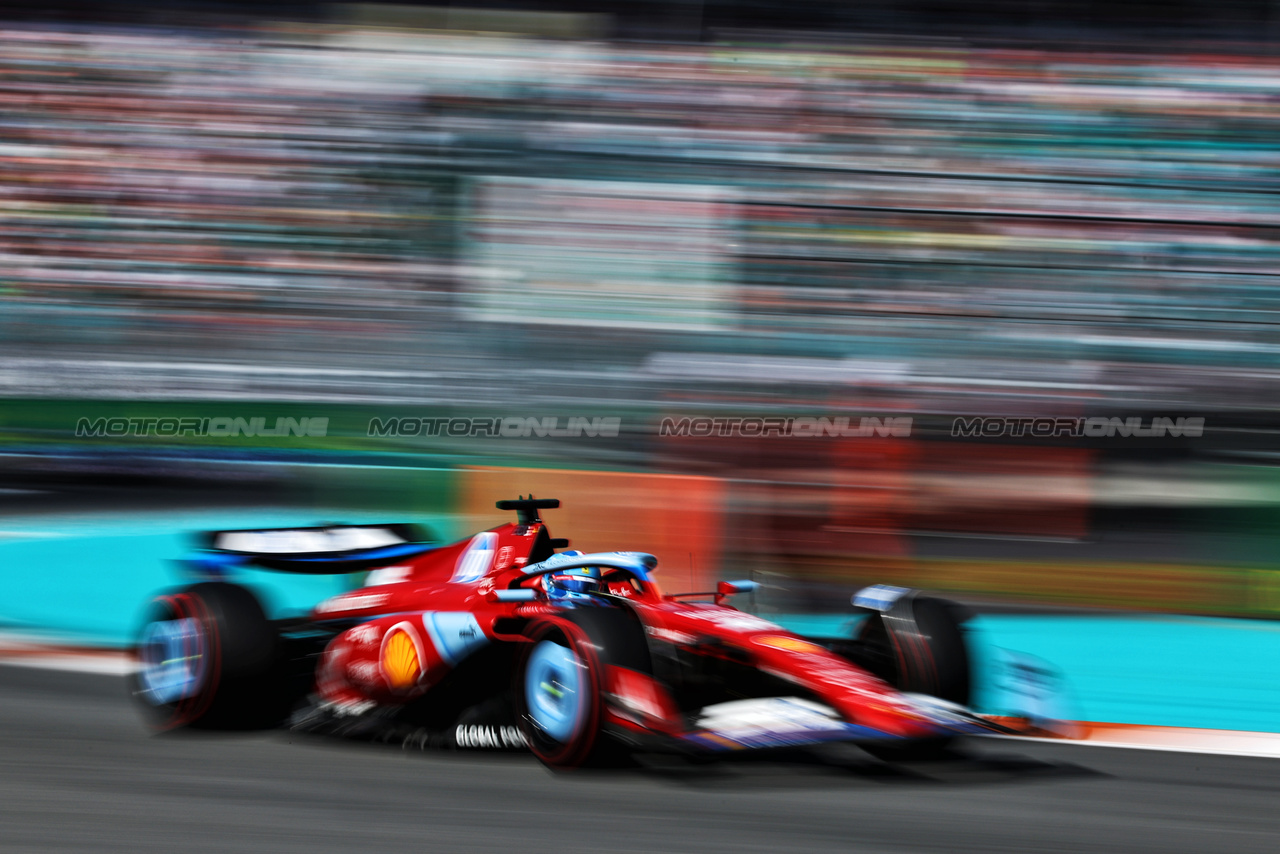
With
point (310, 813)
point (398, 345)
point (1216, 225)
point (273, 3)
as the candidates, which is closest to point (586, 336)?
point (398, 345)

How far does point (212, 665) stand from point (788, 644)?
171cm

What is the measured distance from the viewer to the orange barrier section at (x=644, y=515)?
221 inches

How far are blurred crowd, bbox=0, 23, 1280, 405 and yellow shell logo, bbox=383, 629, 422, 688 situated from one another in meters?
3.71

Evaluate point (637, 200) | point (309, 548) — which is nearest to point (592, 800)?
point (309, 548)

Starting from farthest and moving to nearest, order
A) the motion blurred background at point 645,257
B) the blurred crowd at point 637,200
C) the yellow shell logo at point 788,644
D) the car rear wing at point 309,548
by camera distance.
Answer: the blurred crowd at point 637,200, the motion blurred background at point 645,257, the car rear wing at point 309,548, the yellow shell logo at point 788,644

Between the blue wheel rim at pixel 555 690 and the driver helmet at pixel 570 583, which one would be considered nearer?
the blue wheel rim at pixel 555 690

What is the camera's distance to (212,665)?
13.0 ft

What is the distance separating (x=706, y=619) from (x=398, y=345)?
4.35 m

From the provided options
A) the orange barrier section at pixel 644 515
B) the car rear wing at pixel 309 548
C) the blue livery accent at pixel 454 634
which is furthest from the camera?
the orange barrier section at pixel 644 515

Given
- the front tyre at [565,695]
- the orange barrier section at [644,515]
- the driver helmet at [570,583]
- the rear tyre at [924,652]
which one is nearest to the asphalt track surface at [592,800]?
the front tyre at [565,695]

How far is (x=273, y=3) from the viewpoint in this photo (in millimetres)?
8219

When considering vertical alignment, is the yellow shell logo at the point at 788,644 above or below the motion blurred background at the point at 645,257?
below

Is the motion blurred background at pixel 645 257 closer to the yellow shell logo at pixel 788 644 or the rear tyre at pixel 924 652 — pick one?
the rear tyre at pixel 924 652

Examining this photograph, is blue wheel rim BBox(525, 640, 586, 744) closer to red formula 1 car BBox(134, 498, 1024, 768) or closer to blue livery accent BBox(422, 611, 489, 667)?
red formula 1 car BBox(134, 498, 1024, 768)
